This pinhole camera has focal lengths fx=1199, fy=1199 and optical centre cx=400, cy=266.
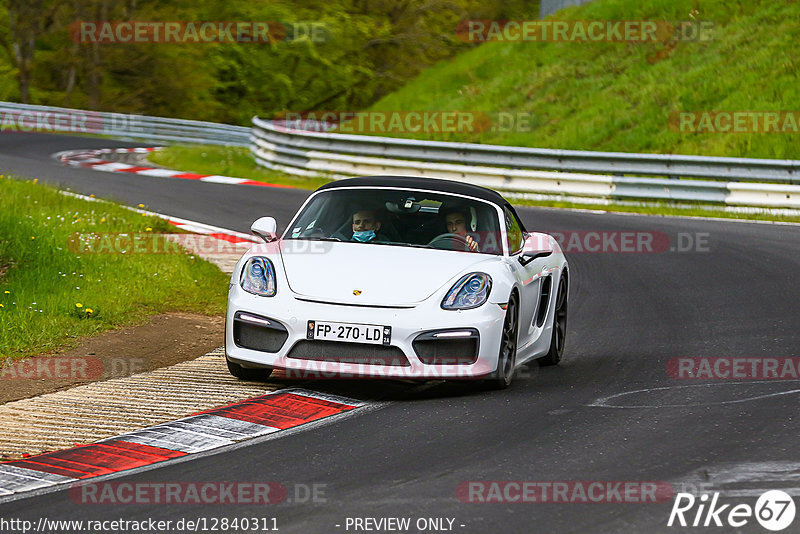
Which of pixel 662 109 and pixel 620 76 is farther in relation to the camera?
pixel 620 76

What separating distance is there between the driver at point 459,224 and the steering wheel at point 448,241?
33mm

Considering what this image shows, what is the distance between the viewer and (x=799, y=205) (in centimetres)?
1906

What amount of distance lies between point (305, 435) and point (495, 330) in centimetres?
156

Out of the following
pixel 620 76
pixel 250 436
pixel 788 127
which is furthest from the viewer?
pixel 620 76

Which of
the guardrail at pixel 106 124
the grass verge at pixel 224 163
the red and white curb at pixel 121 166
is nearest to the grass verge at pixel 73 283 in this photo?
the red and white curb at pixel 121 166

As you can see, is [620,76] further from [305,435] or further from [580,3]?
[305,435]

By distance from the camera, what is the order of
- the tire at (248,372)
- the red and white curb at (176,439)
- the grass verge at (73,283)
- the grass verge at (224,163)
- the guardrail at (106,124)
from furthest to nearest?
the guardrail at (106,124) → the grass verge at (224,163) → the grass verge at (73,283) → the tire at (248,372) → the red and white curb at (176,439)

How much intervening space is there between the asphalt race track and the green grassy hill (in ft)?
45.6

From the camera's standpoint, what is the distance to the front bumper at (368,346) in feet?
22.9

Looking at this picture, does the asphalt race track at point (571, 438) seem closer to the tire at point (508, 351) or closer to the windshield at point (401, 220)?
the tire at point (508, 351)

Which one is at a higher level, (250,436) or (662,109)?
(662,109)

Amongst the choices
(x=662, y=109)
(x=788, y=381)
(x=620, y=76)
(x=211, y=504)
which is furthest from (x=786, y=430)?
(x=620, y=76)

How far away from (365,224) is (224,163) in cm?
2071

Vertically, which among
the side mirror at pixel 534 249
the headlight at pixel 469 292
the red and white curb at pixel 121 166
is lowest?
the headlight at pixel 469 292
